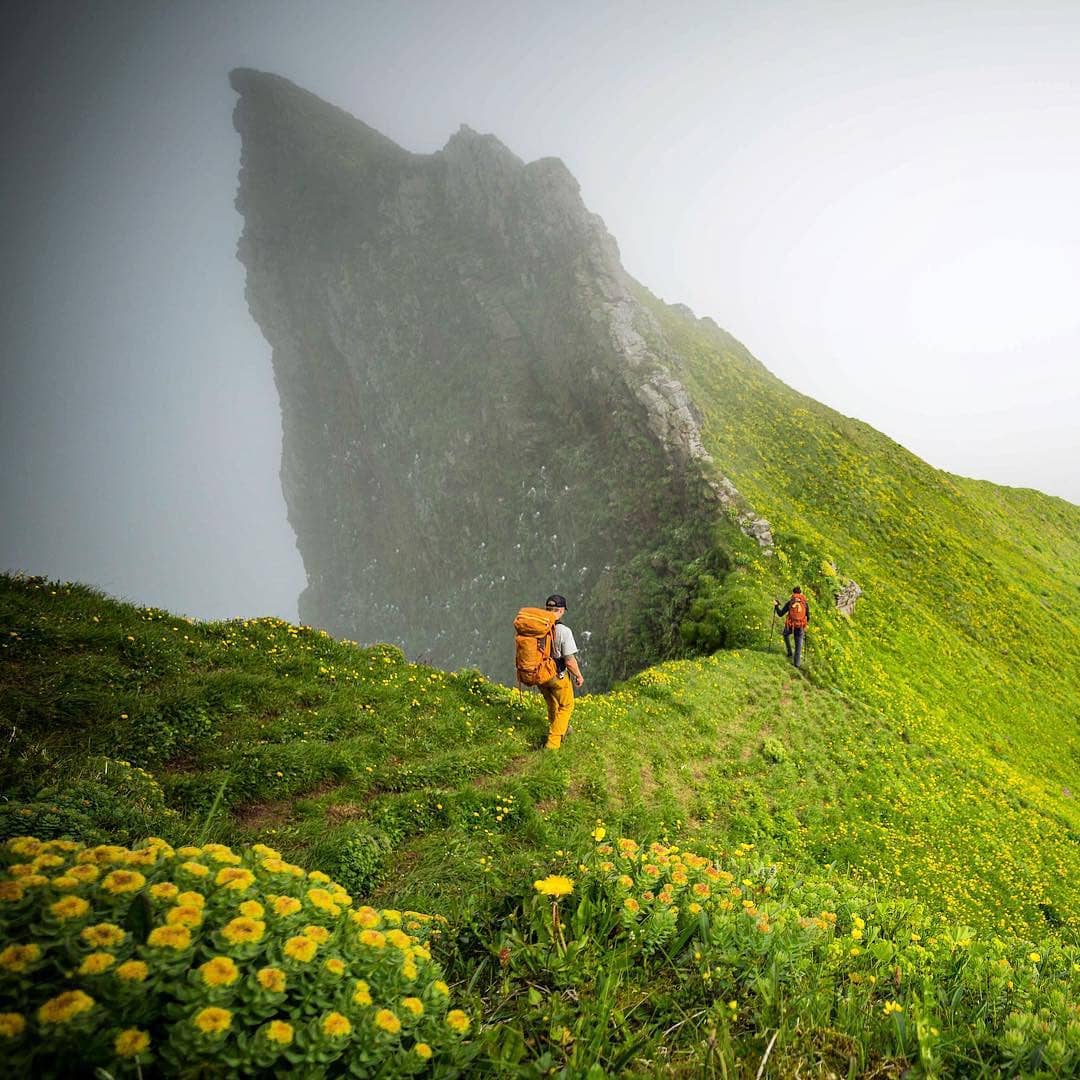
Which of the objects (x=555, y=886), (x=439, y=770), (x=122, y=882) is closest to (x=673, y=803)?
(x=439, y=770)

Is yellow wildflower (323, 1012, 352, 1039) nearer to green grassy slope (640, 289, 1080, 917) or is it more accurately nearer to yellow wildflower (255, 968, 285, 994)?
yellow wildflower (255, 968, 285, 994)

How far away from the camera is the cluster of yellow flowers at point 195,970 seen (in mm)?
2166

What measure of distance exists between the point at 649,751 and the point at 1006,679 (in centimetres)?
2442

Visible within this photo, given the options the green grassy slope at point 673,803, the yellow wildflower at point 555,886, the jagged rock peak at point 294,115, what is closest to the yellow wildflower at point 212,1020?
the green grassy slope at point 673,803

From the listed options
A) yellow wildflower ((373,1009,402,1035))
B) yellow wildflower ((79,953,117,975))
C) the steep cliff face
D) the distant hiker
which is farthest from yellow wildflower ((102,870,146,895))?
the steep cliff face

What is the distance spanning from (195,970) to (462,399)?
58.3 m

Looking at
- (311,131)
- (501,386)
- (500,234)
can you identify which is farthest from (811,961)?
(311,131)

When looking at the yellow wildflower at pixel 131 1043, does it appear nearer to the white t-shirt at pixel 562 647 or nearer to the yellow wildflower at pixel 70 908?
the yellow wildflower at pixel 70 908

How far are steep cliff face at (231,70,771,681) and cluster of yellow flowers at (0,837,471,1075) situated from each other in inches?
1006

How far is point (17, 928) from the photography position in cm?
241

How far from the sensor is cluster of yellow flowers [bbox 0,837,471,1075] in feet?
7.11

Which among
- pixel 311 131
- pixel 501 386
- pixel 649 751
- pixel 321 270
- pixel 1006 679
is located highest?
pixel 311 131

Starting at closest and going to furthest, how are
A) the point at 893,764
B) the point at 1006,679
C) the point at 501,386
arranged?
1. the point at 893,764
2. the point at 1006,679
3. the point at 501,386

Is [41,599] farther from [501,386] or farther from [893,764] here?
[501,386]
